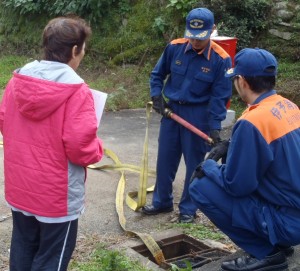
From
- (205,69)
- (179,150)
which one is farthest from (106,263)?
(205,69)

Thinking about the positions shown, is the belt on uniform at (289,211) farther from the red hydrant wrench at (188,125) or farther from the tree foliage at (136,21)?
the tree foliage at (136,21)

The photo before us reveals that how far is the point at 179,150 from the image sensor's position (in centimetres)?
513

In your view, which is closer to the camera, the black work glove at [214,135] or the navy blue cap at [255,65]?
the navy blue cap at [255,65]

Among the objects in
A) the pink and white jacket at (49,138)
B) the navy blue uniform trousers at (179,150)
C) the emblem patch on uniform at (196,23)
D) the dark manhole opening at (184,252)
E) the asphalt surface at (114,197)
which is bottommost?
the asphalt surface at (114,197)

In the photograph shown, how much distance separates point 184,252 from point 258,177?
1.52 meters

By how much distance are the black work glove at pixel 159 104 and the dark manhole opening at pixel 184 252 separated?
1091 millimetres

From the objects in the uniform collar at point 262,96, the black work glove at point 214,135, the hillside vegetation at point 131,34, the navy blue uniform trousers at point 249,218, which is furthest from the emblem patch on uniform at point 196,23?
the hillside vegetation at point 131,34

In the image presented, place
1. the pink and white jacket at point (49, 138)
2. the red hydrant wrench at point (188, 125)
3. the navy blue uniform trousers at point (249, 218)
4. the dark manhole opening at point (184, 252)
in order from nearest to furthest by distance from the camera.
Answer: the pink and white jacket at point (49, 138)
the navy blue uniform trousers at point (249, 218)
the dark manhole opening at point (184, 252)
the red hydrant wrench at point (188, 125)

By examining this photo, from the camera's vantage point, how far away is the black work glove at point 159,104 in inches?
197

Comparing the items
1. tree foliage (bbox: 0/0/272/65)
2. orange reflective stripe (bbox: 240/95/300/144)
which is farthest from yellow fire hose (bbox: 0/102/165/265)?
tree foliage (bbox: 0/0/272/65)

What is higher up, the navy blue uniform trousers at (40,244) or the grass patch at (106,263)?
the navy blue uniform trousers at (40,244)

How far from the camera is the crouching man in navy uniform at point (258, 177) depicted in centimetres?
341

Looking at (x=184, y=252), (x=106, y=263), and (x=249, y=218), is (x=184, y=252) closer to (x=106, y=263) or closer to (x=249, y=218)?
(x=106, y=263)

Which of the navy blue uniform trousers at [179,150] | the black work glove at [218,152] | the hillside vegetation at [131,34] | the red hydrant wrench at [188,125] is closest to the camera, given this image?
the black work glove at [218,152]
